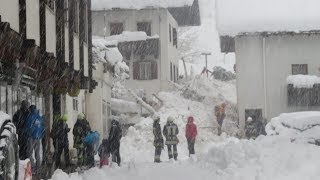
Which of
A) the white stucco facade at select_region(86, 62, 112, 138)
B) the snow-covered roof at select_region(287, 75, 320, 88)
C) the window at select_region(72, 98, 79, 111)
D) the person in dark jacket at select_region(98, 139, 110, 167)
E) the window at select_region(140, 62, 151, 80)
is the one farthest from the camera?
the window at select_region(140, 62, 151, 80)

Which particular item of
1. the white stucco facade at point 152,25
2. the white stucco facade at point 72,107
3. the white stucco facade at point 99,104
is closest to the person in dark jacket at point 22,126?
the white stucco facade at point 72,107

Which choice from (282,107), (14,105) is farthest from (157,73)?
(14,105)

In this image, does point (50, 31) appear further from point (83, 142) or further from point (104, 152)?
point (104, 152)

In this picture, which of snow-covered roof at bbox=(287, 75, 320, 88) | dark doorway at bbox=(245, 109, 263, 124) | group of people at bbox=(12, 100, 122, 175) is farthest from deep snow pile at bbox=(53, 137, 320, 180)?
dark doorway at bbox=(245, 109, 263, 124)

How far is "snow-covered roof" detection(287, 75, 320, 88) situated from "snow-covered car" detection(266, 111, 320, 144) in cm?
1291

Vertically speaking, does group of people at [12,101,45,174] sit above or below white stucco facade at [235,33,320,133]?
below

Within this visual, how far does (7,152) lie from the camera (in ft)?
21.0

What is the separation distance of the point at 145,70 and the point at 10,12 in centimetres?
2889

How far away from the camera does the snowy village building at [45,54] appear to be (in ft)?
37.0

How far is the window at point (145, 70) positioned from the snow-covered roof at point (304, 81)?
10.9 meters

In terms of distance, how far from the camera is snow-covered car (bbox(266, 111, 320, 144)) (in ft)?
56.3

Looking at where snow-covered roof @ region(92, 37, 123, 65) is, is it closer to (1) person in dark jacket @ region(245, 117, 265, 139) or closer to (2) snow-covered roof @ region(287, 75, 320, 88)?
(1) person in dark jacket @ region(245, 117, 265, 139)

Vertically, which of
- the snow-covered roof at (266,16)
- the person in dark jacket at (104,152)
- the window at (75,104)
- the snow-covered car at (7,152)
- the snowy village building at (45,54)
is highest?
the snow-covered roof at (266,16)

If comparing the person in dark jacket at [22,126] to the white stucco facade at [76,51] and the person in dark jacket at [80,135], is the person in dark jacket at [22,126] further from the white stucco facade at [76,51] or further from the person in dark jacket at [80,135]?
the white stucco facade at [76,51]
